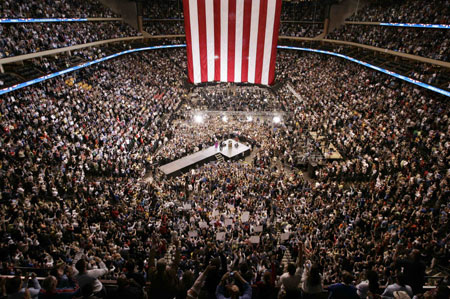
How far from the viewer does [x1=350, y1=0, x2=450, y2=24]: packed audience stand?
22.8 meters

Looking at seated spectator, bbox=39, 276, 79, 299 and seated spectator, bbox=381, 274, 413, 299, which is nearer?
seated spectator, bbox=39, 276, 79, 299

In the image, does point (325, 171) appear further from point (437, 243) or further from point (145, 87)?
point (145, 87)

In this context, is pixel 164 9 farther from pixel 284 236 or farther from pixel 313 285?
pixel 313 285

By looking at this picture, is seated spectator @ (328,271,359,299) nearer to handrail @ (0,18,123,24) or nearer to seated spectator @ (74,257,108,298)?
seated spectator @ (74,257,108,298)

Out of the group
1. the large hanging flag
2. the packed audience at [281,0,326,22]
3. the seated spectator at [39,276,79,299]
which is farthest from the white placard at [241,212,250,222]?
the packed audience at [281,0,326,22]

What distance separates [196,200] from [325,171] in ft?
30.4

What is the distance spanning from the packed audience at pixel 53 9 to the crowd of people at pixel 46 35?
108 centimetres

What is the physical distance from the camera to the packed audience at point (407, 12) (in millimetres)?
22844

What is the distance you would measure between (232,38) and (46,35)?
1763 cm

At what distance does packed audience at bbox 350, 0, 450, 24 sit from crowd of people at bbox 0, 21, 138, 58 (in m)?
32.3

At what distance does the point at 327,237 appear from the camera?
39.9 feet

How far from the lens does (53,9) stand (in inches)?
1025

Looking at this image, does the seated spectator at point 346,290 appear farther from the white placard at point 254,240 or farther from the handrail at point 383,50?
the handrail at point 383,50

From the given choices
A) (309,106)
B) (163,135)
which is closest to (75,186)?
(163,135)
